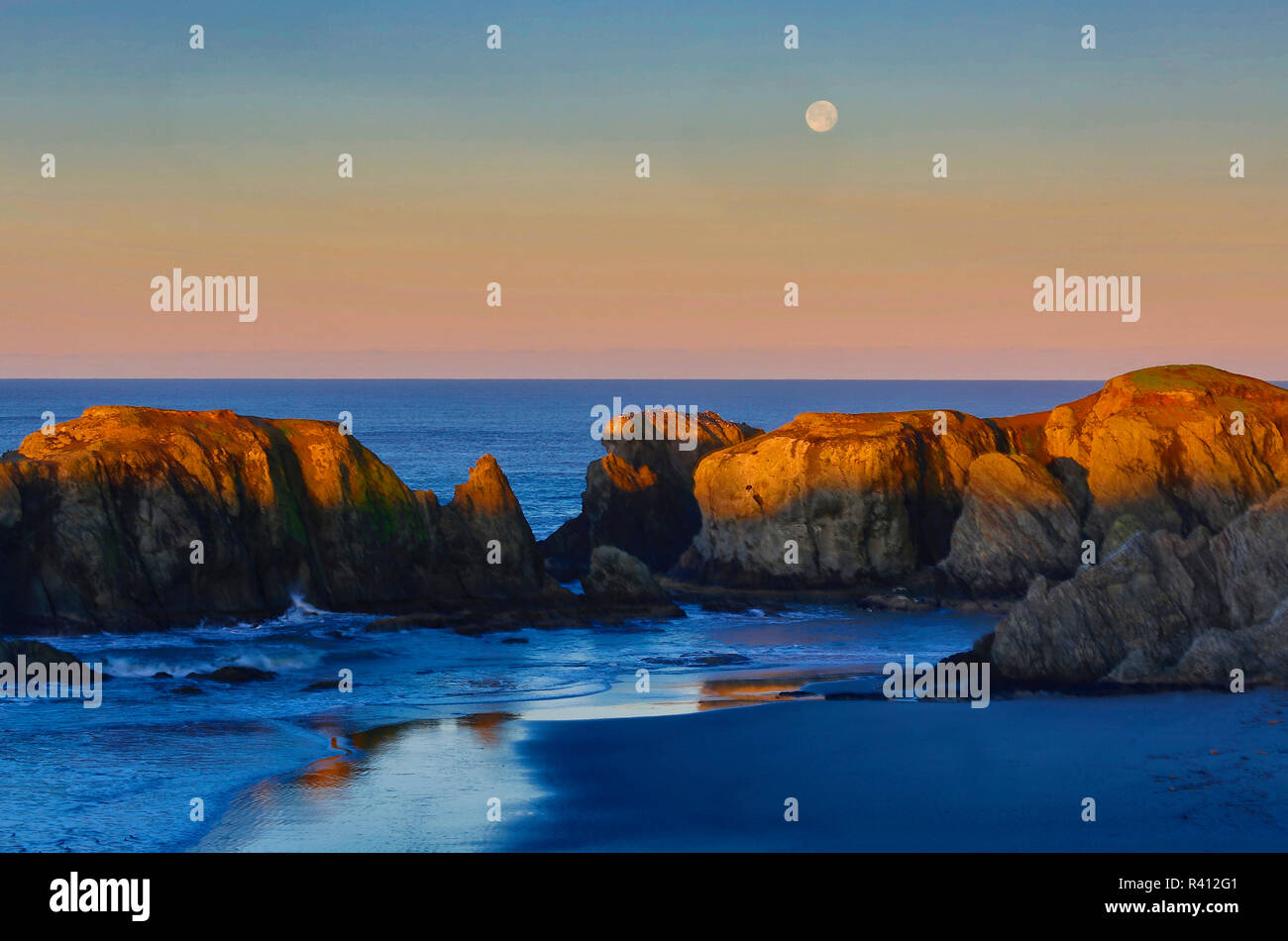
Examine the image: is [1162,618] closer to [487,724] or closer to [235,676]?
[487,724]

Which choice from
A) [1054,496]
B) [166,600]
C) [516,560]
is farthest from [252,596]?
[1054,496]

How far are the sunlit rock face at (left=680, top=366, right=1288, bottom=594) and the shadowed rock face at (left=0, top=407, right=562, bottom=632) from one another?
9.43 meters

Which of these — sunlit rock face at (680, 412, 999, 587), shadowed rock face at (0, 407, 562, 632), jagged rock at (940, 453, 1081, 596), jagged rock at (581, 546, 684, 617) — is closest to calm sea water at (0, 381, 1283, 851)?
jagged rock at (581, 546, 684, 617)

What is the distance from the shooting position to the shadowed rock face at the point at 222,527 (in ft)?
141

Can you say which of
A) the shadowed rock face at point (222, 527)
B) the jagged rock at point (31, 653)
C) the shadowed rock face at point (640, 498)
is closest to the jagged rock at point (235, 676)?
the jagged rock at point (31, 653)

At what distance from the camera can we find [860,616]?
48.1 m

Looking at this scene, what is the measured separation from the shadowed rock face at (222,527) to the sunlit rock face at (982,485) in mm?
9430

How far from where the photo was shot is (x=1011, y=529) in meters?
50.8

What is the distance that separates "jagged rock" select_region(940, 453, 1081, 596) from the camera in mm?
50000

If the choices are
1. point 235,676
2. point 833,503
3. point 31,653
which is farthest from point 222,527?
point 833,503

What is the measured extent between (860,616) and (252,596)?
19684 millimetres

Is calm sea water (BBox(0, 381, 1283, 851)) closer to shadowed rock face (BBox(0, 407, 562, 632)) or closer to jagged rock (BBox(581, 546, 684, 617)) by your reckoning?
jagged rock (BBox(581, 546, 684, 617))

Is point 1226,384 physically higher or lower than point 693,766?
higher
